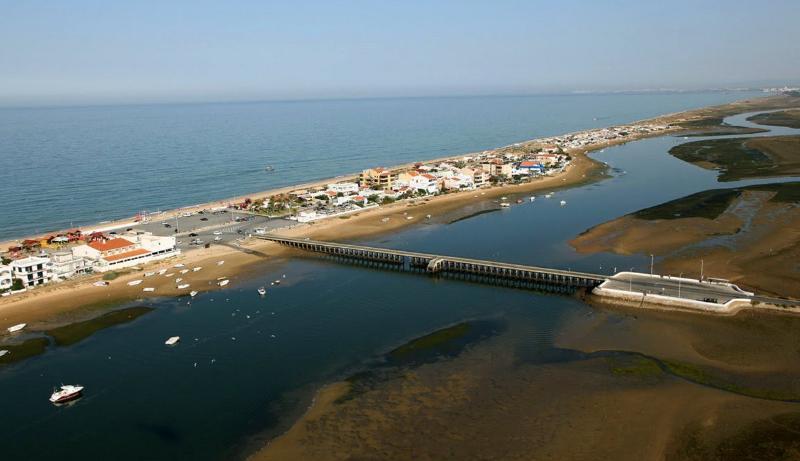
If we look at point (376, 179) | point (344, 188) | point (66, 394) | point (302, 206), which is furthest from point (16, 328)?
point (376, 179)

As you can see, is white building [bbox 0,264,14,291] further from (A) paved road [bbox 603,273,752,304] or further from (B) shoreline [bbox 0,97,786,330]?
(A) paved road [bbox 603,273,752,304]

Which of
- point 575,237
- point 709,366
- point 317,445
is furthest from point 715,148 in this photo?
point 317,445

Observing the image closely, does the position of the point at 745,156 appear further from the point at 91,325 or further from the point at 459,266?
the point at 91,325

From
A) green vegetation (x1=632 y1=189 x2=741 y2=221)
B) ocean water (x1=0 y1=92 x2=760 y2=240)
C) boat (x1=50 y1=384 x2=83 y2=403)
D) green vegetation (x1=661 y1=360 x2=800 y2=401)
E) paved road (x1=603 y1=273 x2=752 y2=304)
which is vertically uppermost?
ocean water (x1=0 y1=92 x2=760 y2=240)

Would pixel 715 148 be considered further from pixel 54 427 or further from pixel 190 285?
pixel 54 427

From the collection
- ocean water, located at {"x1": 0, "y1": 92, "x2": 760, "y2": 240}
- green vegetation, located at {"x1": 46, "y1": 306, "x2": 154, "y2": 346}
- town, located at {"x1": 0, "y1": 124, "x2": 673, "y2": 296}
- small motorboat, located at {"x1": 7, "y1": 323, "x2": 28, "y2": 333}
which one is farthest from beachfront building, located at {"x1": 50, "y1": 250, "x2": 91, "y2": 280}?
ocean water, located at {"x1": 0, "y1": 92, "x2": 760, "y2": 240}

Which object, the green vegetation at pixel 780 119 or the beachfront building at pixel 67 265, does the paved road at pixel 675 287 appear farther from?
the green vegetation at pixel 780 119
